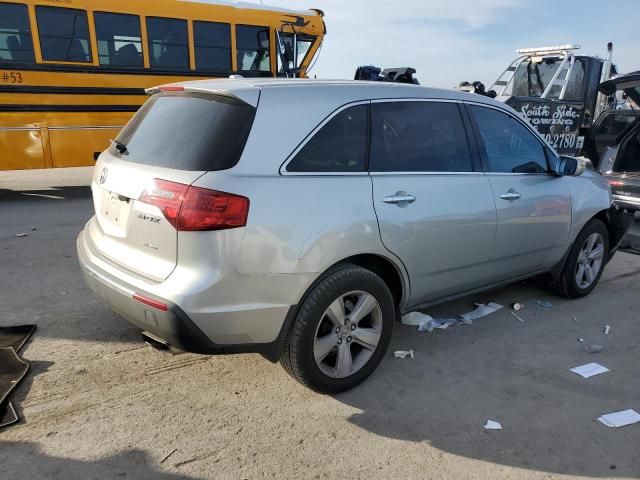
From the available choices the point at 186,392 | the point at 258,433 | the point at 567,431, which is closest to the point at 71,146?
the point at 186,392

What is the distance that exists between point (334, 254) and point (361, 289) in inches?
12.7

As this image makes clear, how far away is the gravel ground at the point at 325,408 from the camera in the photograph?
101 inches

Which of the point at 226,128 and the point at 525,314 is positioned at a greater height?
the point at 226,128

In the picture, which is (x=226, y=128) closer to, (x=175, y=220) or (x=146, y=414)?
(x=175, y=220)

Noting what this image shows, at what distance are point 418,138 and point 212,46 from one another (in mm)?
7256

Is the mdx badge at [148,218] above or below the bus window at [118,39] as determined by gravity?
below

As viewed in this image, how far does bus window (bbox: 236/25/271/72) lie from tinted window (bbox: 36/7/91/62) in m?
2.66

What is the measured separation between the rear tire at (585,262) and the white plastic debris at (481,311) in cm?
66

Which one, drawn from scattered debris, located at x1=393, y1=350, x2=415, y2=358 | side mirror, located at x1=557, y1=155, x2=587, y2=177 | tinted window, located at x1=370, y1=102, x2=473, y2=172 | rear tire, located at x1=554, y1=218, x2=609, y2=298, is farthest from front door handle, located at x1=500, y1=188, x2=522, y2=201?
scattered debris, located at x1=393, y1=350, x2=415, y2=358

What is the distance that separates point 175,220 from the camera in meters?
2.58

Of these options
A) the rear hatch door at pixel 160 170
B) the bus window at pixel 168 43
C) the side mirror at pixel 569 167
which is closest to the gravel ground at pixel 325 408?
the rear hatch door at pixel 160 170

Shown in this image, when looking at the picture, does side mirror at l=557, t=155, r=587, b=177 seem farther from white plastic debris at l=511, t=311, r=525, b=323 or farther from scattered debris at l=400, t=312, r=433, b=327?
scattered debris at l=400, t=312, r=433, b=327

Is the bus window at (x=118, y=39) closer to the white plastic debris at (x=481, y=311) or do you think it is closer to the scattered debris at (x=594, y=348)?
the white plastic debris at (x=481, y=311)

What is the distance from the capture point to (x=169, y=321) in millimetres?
2582
